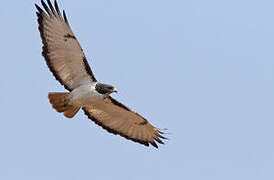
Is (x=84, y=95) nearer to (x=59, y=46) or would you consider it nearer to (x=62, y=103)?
(x=62, y=103)

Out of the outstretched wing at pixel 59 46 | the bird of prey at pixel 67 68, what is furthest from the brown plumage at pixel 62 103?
the outstretched wing at pixel 59 46

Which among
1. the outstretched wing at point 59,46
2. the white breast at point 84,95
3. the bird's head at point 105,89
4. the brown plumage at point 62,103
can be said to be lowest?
the brown plumage at point 62,103

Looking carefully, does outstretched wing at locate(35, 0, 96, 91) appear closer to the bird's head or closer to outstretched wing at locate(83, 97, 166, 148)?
the bird's head

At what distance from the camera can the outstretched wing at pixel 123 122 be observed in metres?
17.5

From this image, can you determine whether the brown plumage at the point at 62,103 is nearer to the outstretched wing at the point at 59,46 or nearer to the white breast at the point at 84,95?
the white breast at the point at 84,95

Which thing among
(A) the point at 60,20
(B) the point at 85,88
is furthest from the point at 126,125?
(A) the point at 60,20

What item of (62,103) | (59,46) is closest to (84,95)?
(62,103)

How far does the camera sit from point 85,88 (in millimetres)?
16594

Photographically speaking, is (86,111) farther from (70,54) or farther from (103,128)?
(70,54)

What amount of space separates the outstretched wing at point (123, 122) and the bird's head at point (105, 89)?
886 mm

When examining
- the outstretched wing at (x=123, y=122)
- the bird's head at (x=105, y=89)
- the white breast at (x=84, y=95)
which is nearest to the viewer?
the bird's head at (x=105, y=89)

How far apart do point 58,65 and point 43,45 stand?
57cm

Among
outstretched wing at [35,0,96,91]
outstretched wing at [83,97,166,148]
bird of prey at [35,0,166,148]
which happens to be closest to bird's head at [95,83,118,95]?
bird of prey at [35,0,166,148]

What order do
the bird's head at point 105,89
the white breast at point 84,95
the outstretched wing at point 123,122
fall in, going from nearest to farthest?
1. the bird's head at point 105,89
2. the white breast at point 84,95
3. the outstretched wing at point 123,122
